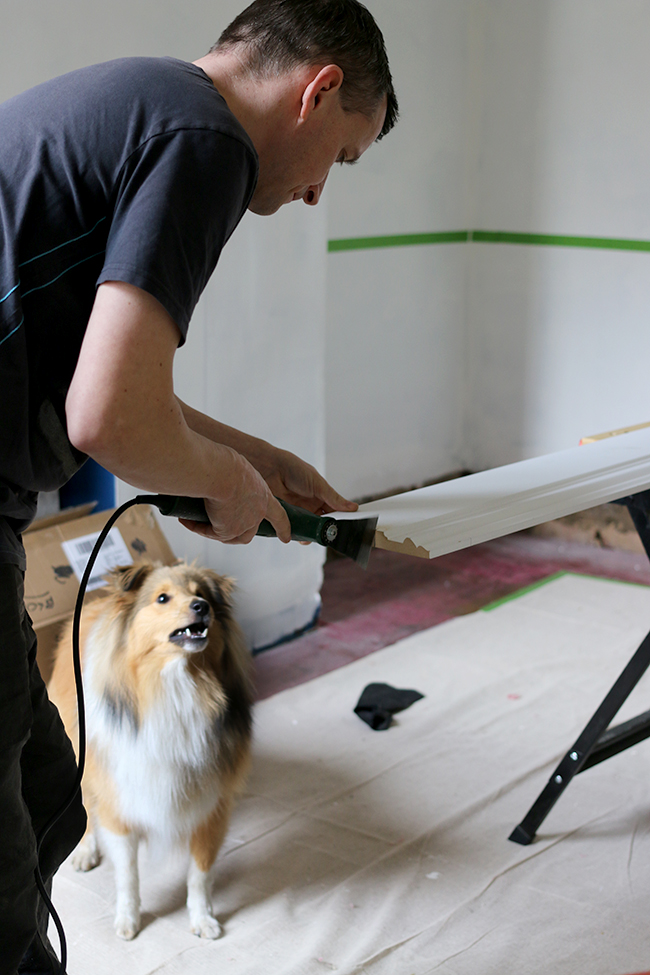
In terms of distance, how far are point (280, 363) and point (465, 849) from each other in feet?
5.26

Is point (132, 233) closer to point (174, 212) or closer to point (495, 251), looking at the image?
point (174, 212)

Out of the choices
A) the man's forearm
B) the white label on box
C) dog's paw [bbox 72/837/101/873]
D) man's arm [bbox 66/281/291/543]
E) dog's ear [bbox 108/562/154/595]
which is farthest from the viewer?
the white label on box

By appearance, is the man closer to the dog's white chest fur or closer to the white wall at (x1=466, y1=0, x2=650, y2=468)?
the dog's white chest fur

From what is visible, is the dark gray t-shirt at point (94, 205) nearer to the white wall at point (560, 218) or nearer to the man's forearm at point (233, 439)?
the man's forearm at point (233, 439)

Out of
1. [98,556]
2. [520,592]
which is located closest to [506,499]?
[98,556]

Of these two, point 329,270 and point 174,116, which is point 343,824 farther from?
point 329,270

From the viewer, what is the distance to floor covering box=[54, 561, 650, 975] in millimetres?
1819

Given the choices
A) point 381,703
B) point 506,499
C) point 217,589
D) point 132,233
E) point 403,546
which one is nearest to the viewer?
point 132,233

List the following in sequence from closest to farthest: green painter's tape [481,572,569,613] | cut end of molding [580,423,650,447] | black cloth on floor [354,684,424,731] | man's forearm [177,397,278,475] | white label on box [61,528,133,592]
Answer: man's forearm [177,397,278,475] → cut end of molding [580,423,650,447] → white label on box [61,528,133,592] → black cloth on floor [354,684,424,731] → green painter's tape [481,572,569,613]

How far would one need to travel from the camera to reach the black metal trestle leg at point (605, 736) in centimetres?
203

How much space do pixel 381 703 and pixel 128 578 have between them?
1131 mm

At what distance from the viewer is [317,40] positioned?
3.23 feet

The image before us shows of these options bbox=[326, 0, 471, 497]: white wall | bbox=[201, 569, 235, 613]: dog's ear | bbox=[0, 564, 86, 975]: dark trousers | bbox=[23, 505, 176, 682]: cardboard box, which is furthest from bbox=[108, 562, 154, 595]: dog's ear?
bbox=[326, 0, 471, 497]: white wall

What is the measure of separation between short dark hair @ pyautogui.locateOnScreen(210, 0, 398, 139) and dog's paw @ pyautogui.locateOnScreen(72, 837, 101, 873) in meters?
1.73
